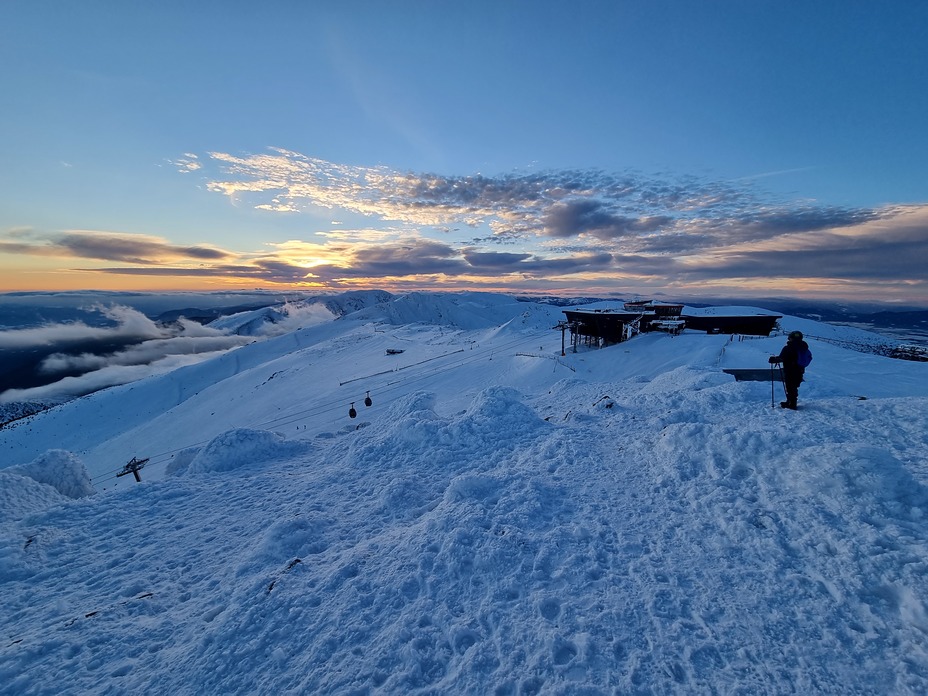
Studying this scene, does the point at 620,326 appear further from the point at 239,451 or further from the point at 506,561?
the point at 506,561

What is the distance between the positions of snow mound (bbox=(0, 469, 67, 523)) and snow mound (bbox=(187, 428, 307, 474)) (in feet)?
10.5

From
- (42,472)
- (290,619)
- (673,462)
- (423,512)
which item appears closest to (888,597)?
(673,462)

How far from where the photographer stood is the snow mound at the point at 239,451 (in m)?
11.6

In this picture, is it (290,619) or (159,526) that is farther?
(159,526)

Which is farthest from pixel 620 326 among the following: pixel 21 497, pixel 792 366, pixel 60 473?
pixel 21 497

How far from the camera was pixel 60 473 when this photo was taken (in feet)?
41.5

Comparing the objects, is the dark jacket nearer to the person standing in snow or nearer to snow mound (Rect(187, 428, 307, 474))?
the person standing in snow

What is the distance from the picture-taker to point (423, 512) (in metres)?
8.45

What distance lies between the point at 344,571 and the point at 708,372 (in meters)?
16.8

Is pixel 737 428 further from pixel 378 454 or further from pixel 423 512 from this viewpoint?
pixel 378 454

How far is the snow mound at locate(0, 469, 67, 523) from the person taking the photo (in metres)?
9.51

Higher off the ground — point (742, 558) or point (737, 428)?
point (737, 428)

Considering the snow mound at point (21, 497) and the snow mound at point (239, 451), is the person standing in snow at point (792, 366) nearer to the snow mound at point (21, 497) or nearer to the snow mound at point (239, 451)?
the snow mound at point (239, 451)

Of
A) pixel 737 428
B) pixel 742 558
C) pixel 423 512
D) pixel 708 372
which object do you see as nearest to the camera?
pixel 742 558
